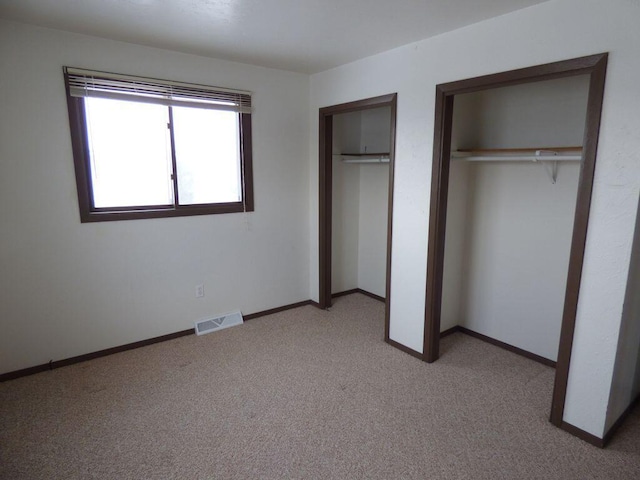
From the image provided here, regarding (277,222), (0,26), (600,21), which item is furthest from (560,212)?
(0,26)

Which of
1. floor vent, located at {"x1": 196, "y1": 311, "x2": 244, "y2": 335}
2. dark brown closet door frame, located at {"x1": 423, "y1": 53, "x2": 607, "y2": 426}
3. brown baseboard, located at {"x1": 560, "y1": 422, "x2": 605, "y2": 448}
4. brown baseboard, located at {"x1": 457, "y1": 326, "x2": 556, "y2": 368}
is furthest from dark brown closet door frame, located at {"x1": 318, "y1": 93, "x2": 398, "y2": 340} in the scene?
brown baseboard, located at {"x1": 560, "y1": 422, "x2": 605, "y2": 448}

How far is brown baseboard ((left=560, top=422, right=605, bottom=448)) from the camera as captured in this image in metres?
2.06

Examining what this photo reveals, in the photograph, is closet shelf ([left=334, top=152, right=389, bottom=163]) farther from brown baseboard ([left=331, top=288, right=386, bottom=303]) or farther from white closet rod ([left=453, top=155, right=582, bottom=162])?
brown baseboard ([left=331, top=288, right=386, bottom=303])

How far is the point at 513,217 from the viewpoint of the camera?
120 inches

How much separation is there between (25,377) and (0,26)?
244 cm

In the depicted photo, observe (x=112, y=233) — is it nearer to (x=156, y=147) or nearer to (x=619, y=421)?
(x=156, y=147)

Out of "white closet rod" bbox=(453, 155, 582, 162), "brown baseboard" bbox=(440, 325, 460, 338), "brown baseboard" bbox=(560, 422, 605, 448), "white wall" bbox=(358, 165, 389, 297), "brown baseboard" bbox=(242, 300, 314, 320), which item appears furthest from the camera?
"white wall" bbox=(358, 165, 389, 297)

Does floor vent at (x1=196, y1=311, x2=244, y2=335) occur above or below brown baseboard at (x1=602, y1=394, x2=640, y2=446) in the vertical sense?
above

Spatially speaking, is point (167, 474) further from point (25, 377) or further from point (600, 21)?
point (600, 21)

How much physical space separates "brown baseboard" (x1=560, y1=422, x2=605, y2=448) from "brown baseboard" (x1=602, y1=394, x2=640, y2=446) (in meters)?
0.03

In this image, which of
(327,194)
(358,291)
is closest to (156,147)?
(327,194)

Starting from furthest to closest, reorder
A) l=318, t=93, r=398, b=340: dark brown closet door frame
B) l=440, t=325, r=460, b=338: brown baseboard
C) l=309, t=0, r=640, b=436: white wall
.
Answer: l=440, t=325, r=460, b=338: brown baseboard, l=318, t=93, r=398, b=340: dark brown closet door frame, l=309, t=0, r=640, b=436: white wall

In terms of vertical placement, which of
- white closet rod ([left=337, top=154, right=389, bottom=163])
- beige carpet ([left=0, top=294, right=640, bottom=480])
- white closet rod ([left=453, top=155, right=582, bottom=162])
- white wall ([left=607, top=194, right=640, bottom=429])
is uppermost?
white closet rod ([left=337, top=154, right=389, bottom=163])

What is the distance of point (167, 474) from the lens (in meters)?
1.89
